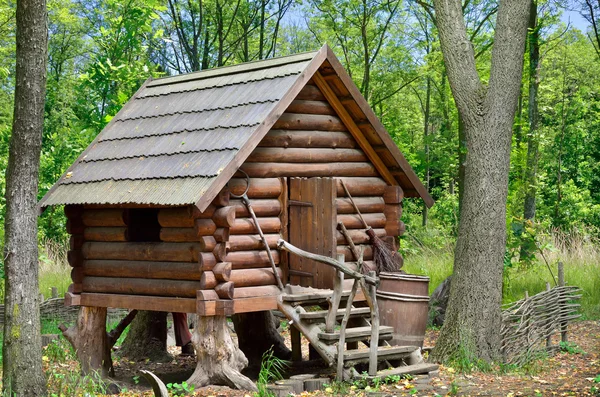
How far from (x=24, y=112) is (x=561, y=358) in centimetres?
885

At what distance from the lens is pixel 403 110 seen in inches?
1383

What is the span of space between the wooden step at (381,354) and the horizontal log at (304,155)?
291 centimetres

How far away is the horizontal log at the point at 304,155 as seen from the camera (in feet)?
37.1

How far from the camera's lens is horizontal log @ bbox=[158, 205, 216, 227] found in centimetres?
1054

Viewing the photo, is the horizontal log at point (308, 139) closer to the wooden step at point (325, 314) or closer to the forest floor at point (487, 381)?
the wooden step at point (325, 314)

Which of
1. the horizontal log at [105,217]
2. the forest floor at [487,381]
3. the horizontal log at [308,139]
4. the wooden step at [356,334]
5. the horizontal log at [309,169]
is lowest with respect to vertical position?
the forest floor at [487,381]

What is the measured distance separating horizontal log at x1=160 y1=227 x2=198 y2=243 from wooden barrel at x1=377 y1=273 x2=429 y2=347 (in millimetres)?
2814

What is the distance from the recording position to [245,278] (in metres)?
10.9

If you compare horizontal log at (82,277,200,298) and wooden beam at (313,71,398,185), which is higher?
wooden beam at (313,71,398,185)

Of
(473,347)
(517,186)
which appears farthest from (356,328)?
(517,186)

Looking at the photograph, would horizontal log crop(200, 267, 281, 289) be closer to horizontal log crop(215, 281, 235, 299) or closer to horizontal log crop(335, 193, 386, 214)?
horizontal log crop(215, 281, 235, 299)

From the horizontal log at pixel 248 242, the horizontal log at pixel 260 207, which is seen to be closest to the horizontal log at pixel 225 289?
the horizontal log at pixel 248 242

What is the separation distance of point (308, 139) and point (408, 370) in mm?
3615

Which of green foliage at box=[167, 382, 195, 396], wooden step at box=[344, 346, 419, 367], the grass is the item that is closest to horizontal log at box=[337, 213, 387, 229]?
wooden step at box=[344, 346, 419, 367]
